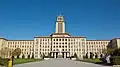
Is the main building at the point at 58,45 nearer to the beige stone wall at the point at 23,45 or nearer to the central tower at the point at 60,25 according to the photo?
the beige stone wall at the point at 23,45

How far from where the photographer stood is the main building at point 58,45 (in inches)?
5054

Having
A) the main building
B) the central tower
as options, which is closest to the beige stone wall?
the main building

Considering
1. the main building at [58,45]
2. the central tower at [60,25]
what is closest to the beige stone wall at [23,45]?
the main building at [58,45]

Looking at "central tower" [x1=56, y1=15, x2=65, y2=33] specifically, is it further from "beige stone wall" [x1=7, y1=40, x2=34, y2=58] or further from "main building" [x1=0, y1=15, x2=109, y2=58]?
"beige stone wall" [x1=7, y1=40, x2=34, y2=58]

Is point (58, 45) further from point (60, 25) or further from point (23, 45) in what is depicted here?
point (23, 45)

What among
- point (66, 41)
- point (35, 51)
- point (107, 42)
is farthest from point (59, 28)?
point (107, 42)

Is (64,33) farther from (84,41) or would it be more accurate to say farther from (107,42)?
(107,42)

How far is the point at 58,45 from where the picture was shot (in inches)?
5089

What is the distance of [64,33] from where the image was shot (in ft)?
454

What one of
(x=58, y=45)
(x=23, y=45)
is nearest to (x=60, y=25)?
(x=58, y=45)

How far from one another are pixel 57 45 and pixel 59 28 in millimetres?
18434

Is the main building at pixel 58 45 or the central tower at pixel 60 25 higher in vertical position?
the central tower at pixel 60 25

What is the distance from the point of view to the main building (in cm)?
12838

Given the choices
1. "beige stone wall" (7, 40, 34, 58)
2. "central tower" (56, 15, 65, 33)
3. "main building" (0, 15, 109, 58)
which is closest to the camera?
"main building" (0, 15, 109, 58)
